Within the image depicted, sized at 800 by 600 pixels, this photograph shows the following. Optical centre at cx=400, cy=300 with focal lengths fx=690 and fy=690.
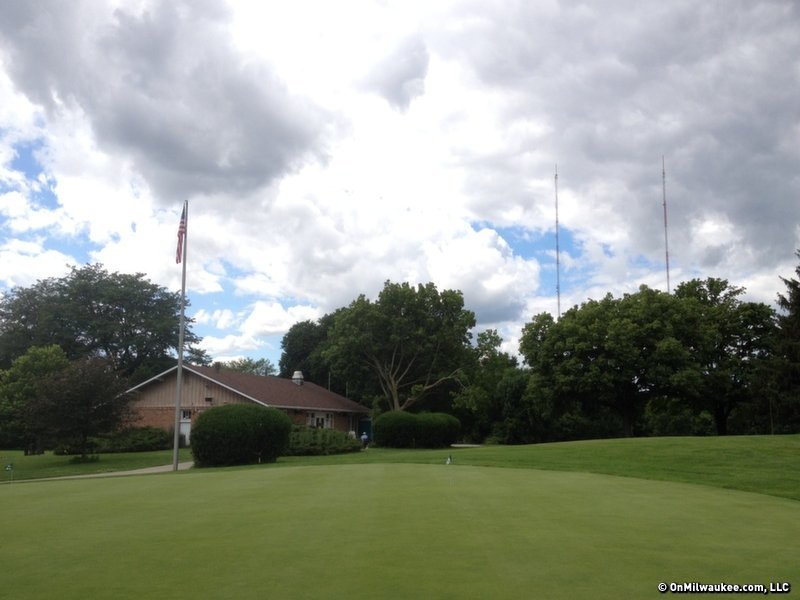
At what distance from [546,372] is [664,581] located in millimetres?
41543

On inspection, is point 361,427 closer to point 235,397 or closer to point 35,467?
point 235,397

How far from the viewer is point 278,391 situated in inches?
1993

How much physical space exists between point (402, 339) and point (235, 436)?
27135 mm

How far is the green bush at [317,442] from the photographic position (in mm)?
35219

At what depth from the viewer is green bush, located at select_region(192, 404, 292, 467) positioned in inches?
1118

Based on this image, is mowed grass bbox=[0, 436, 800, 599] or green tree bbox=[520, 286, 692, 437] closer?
mowed grass bbox=[0, 436, 800, 599]

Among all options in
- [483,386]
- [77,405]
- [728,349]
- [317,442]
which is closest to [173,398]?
[77,405]

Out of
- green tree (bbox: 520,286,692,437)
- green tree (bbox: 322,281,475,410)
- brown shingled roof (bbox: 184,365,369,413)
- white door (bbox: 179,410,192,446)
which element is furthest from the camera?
green tree (bbox: 322,281,475,410)

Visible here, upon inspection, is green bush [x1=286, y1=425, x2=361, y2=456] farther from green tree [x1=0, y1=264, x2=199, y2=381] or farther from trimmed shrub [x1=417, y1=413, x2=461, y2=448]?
green tree [x1=0, y1=264, x2=199, y2=381]

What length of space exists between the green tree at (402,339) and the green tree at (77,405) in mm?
22122

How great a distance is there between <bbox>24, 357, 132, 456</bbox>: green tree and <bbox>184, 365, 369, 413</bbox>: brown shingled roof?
1053 centimetres


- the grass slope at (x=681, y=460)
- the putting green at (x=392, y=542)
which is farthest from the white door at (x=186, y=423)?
the putting green at (x=392, y=542)

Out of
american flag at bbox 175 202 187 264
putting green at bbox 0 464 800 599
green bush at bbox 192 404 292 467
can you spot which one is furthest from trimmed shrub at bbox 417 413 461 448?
putting green at bbox 0 464 800 599

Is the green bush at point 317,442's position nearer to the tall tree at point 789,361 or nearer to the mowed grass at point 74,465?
the mowed grass at point 74,465
